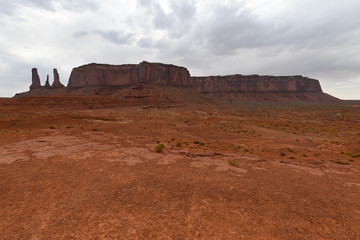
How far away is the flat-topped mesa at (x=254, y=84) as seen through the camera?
414 feet

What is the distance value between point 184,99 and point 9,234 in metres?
78.2

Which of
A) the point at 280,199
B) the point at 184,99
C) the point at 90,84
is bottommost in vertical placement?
the point at 280,199

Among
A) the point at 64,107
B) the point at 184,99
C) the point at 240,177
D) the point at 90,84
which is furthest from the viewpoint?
the point at 90,84

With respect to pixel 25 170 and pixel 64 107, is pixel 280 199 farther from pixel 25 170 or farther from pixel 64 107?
pixel 64 107

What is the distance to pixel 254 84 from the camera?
126500 mm

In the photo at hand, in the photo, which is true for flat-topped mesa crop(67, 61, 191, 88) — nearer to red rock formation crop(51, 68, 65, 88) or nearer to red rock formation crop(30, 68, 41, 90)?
red rock formation crop(51, 68, 65, 88)

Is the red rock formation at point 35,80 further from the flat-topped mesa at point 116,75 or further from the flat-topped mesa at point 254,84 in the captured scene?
the flat-topped mesa at point 254,84

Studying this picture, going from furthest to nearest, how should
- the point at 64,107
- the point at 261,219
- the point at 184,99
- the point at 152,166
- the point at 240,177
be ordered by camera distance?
the point at 184,99
the point at 64,107
the point at 152,166
the point at 240,177
the point at 261,219

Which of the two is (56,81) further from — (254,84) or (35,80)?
(254,84)

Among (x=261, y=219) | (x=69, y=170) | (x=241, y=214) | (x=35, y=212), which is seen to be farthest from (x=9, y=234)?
(x=261, y=219)

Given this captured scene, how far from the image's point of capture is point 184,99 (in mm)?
79812

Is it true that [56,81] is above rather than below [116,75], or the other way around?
below

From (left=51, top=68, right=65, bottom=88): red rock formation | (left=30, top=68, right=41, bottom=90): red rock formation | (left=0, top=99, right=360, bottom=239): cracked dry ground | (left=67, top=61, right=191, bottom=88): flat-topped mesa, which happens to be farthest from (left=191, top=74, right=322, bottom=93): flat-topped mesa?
(left=0, top=99, right=360, bottom=239): cracked dry ground

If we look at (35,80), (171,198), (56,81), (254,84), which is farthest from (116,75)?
(254,84)
